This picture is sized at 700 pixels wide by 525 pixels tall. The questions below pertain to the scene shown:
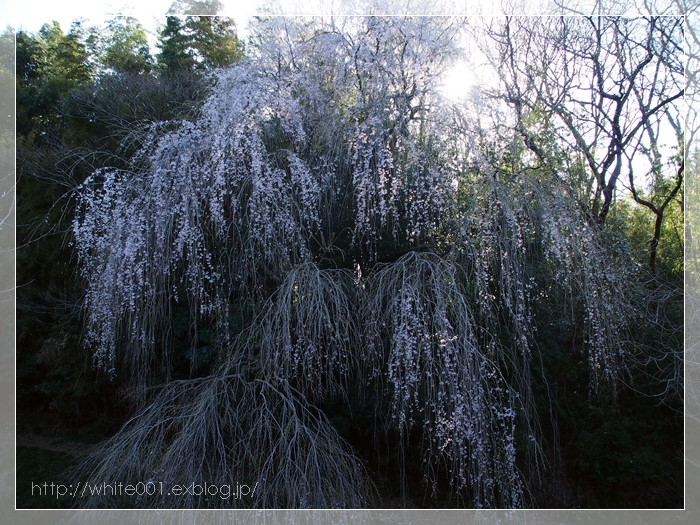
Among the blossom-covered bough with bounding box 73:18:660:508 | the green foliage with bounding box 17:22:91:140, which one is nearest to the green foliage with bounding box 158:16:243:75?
the blossom-covered bough with bounding box 73:18:660:508

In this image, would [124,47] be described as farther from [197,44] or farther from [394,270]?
[394,270]

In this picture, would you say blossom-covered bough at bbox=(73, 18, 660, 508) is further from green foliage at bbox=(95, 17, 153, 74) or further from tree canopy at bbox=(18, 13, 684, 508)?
green foliage at bbox=(95, 17, 153, 74)

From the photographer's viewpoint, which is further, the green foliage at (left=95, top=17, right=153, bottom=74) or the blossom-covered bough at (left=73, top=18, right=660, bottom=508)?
the green foliage at (left=95, top=17, right=153, bottom=74)

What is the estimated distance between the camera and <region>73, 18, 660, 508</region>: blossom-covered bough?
2.03m

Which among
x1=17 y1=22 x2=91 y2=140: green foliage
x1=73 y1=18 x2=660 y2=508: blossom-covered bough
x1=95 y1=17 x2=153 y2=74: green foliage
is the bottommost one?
x1=73 y1=18 x2=660 y2=508: blossom-covered bough

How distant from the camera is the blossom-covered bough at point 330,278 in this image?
203 cm

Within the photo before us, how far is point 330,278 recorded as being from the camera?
2.23m

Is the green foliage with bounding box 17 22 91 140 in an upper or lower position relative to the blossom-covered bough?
upper

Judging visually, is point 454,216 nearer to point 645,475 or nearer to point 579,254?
point 579,254

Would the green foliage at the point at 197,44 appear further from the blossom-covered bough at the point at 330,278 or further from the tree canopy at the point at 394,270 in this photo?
the blossom-covered bough at the point at 330,278

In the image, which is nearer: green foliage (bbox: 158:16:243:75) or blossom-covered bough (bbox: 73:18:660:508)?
blossom-covered bough (bbox: 73:18:660:508)

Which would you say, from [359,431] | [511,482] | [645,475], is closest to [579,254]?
[511,482]

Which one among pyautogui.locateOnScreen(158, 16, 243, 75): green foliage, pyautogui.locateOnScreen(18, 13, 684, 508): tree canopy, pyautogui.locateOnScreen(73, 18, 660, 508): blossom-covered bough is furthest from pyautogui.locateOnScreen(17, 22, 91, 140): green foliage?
pyautogui.locateOnScreen(73, 18, 660, 508): blossom-covered bough

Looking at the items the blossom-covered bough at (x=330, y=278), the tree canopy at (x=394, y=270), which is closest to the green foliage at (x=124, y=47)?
the tree canopy at (x=394, y=270)
